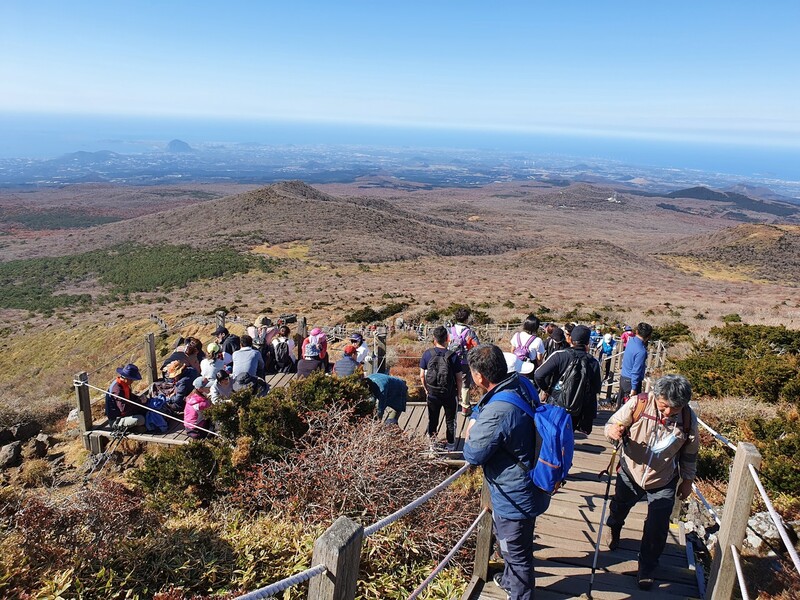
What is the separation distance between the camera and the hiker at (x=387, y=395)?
6066 mm

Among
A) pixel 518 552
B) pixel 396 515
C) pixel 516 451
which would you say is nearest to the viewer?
pixel 396 515

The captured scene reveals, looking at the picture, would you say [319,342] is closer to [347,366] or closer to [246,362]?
[246,362]

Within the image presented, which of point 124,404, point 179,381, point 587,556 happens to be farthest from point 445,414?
point 124,404

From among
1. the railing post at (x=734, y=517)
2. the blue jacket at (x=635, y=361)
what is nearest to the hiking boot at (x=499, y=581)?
the railing post at (x=734, y=517)

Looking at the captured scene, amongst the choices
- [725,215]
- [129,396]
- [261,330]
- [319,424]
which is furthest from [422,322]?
[725,215]

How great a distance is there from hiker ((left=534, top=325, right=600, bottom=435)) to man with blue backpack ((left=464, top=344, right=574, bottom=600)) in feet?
6.85

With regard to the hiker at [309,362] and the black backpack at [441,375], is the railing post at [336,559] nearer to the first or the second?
the black backpack at [441,375]

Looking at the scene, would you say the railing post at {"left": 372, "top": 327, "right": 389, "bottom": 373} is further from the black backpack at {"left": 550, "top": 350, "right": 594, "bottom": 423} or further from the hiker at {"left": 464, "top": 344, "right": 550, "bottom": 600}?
the hiker at {"left": 464, "top": 344, "right": 550, "bottom": 600}

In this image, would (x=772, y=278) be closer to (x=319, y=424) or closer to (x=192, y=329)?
(x=192, y=329)

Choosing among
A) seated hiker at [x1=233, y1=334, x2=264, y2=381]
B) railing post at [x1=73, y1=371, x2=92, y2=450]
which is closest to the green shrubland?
railing post at [x1=73, y1=371, x2=92, y2=450]

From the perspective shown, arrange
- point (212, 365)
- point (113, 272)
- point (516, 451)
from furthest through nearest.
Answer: point (113, 272) < point (212, 365) < point (516, 451)

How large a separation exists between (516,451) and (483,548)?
0.95 meters

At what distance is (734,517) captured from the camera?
2965mm

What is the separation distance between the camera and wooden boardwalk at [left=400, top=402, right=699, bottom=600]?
3.73 metres
